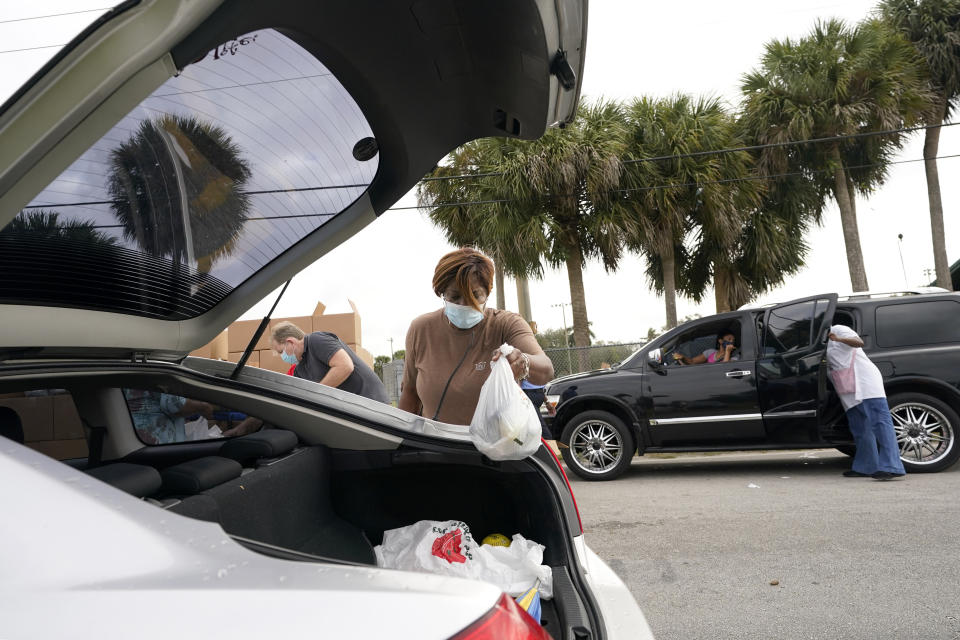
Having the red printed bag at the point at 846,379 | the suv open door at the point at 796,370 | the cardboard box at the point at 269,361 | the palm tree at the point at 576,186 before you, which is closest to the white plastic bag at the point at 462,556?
the red printed bag at the point at 846,379

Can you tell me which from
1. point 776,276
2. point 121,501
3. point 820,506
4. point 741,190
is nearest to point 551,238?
point 741,190

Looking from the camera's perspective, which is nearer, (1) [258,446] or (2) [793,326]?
(1) [258,446]

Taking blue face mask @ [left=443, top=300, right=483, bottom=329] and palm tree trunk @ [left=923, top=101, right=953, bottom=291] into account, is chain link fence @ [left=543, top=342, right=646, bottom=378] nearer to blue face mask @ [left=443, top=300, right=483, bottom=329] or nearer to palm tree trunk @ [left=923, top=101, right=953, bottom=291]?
palm tree trunk @ [left=923, top=101, right=953, bottom=291]

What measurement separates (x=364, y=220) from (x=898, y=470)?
6.44m

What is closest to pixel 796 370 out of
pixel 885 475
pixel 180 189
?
pixel 885 475

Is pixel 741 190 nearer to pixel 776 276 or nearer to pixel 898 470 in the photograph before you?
pixel 776 276

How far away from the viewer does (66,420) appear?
3086 millimetres

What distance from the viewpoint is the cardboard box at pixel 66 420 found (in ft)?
9.80

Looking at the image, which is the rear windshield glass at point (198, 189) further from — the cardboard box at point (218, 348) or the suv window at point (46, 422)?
the cardboard box at point (218, 348)

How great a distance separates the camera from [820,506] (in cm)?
564

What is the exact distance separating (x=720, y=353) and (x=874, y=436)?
179 cm

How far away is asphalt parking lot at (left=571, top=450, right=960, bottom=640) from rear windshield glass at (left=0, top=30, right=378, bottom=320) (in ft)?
8.66

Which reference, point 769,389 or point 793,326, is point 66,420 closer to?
point 769,389

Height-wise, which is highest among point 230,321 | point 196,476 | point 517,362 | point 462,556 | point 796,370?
point 230,321
